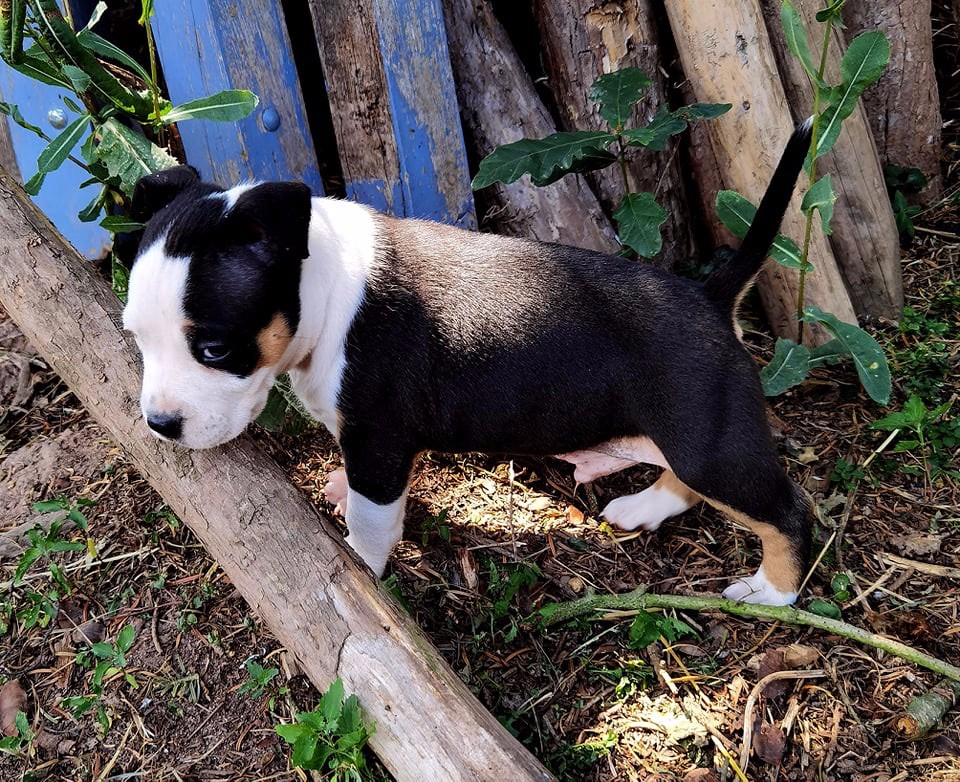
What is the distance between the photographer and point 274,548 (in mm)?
2891

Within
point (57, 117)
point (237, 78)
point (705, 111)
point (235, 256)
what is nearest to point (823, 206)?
point (705, 111)

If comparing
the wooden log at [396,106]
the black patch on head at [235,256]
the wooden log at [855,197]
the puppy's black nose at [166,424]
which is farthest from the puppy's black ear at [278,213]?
the wooden log at [855,197]

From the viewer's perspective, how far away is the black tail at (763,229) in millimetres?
3062

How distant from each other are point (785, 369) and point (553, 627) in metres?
1.47

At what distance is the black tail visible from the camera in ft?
10.0

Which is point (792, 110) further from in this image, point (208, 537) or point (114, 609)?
point (114, 609)

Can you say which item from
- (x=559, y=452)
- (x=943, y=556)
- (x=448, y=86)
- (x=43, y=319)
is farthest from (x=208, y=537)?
(x=943, y=556)

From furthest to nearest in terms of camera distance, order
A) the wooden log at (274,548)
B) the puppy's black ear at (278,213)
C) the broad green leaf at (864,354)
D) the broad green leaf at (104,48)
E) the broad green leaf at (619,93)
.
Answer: the broad green leaf at (619,93)
the broad green leaf at (864,354)
the broad green leaf at (104,48)
the puppy's black ear at (278,213)
the wooden log at (274,548)

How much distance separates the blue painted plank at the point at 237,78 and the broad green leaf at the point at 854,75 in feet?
7.54

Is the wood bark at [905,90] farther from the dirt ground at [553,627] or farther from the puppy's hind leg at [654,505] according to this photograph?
the puppy's hind leg at [654,505]

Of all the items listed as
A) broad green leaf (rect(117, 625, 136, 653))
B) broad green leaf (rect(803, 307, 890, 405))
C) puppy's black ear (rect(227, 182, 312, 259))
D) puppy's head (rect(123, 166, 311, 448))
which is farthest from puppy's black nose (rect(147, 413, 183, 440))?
broad green leaf (rect(803, 307, 890, 405))

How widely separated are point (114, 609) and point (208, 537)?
2.81 feet

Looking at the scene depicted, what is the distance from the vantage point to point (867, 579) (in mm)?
3547

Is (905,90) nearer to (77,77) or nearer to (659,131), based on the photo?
(659,131)
